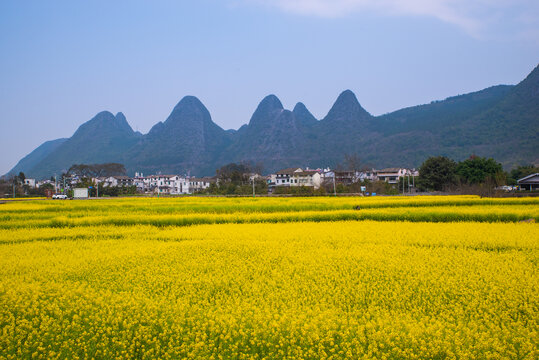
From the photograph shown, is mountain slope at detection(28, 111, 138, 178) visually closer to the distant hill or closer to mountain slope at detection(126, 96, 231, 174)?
the distant hill

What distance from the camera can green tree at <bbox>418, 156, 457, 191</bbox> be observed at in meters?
50.1

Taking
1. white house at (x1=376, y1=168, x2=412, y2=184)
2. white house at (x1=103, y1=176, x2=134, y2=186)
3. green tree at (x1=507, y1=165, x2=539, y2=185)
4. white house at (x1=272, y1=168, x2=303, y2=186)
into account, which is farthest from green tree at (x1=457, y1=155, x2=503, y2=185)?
white house at (x1=103, y1=176, x2=134, y2=186)

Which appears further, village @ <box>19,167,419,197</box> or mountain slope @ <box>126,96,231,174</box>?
mountain slope @ <box>126,96,231,174</box>

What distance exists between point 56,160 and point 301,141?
10831 centimetres

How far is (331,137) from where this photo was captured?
430 ft

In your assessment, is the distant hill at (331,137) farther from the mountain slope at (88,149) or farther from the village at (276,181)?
the village at (276,181)

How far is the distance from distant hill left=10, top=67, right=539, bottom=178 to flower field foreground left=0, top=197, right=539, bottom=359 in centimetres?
7180

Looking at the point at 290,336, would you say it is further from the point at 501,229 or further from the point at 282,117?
the point at 282,117

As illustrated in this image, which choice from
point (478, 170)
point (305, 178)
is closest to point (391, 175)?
point (305, 178)

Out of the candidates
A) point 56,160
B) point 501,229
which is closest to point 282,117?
point 56,160

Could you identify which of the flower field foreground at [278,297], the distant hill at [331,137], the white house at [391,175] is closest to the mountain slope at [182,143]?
the distant hill at [331,137]

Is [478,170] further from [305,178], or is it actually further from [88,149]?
[88,149]

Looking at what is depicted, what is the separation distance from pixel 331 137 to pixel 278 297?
12790 cm

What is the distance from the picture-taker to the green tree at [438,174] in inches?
1971
